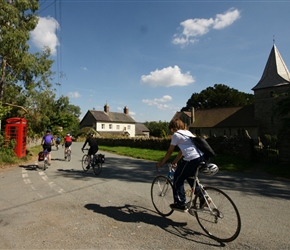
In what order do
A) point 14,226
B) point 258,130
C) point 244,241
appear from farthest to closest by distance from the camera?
point 258,130, point 14,226, point 244,241

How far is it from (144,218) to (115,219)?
0.61 meters

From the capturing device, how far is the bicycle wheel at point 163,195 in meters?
5.36

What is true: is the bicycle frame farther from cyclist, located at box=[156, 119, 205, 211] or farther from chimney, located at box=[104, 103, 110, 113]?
chimney, located at box=[104, 103, 110, 113]

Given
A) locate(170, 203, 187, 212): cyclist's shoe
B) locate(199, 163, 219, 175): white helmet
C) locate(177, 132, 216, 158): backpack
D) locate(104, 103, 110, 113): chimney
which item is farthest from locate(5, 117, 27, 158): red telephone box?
locate(104, 103, 110, 113): chimney

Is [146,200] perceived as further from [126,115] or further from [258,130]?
[126,115]

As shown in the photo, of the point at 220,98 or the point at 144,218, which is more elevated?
the point at 220,98

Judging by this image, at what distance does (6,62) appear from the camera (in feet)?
52.7

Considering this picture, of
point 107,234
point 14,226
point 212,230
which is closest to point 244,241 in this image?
point 212,230

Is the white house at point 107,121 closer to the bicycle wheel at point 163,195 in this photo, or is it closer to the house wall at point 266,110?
the house wall at point 266,110

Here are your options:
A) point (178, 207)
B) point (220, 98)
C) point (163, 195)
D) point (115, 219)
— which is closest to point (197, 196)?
point (178, 207)

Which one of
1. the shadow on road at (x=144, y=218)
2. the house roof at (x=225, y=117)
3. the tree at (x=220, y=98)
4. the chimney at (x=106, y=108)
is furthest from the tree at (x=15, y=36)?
the tree at (x=220, y=98)

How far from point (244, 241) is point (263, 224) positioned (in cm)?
103

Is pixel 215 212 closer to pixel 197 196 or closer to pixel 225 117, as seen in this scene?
pixel 197 196

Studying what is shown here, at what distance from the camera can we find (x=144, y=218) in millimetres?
5168
